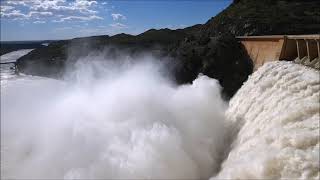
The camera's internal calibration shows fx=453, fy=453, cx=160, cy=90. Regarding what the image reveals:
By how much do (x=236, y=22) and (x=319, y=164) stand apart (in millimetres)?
41504

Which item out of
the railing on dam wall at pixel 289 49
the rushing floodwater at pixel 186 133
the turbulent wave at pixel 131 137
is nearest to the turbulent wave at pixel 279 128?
the rushing floodwater at pixel 186 133

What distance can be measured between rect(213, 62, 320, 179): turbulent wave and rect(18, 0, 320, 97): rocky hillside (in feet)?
24.2

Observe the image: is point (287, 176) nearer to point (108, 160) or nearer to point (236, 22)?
point (108, 160)

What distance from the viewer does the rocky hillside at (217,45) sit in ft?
113

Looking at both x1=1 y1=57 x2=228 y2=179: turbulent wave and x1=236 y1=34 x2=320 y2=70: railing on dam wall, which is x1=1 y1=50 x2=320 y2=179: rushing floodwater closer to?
x1=1 y1=57 x2=228 y2=179: turbulent wave

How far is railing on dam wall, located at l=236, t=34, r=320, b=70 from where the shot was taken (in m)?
20.3

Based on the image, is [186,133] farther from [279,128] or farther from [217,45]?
[217,45]

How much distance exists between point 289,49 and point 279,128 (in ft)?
30.8

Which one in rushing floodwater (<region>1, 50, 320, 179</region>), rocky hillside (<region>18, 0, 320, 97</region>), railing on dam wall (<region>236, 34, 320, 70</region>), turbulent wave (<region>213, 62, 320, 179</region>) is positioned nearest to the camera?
turbulent wave (<region>213, 62, 320, 179</region>)

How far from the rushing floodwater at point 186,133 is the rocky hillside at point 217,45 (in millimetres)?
5525

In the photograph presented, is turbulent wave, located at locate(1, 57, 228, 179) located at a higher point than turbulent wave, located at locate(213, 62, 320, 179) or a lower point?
lower

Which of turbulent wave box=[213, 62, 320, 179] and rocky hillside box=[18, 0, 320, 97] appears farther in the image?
rocky hillside box=[18, 0, 320, 97]

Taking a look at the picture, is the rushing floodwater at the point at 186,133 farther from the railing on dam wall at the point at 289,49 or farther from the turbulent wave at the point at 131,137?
the railing on dam wall at the point at 289,49

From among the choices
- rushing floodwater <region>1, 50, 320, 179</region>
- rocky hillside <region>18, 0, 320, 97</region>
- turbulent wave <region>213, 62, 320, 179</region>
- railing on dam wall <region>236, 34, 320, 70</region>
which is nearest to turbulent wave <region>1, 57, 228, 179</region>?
rushing floodwater <region>1, 50, 320, 179</region>
